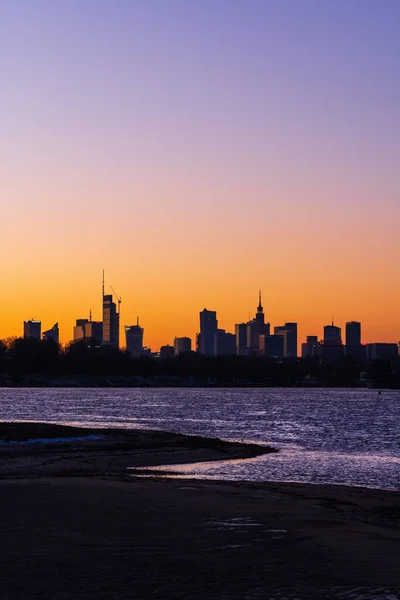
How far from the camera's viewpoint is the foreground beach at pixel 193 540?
55.5 feet

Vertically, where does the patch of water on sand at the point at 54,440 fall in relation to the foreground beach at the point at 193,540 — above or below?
below

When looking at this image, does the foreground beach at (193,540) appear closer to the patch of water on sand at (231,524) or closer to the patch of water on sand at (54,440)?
the patch of water on sand at (231,524)

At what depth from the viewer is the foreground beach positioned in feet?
55.5

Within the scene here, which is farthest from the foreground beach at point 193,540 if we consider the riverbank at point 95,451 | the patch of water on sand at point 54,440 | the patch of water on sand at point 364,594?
the patch of water on sand at point 54,440

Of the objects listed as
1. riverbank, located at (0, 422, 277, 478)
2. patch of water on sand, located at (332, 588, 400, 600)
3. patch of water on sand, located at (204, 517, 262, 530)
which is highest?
patch of water on sand, located at (332, 588, 400, 600)

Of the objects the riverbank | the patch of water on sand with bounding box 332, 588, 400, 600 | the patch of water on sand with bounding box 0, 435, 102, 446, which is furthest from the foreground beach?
the patch of water on sand with bounding box 0, 435, 102, 446

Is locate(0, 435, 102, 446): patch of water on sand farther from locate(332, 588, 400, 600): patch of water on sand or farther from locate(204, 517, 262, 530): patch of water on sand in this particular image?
locate(332, 588, 400, 600): patch of water on sand

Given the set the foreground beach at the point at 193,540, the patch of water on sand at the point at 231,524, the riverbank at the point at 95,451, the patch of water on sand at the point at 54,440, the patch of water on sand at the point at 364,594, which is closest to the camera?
the patch of water on sand at the point at 364,594

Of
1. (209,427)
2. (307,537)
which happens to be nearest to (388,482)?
(307,537)

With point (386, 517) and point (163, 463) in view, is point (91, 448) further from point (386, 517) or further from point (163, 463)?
point (386, 517)

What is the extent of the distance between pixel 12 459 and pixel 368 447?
31444mm

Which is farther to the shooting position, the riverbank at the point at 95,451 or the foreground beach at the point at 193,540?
the riverbank at the point at 95,451

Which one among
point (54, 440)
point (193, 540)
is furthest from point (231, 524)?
point (54, 440)

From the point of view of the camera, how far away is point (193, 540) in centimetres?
2162
